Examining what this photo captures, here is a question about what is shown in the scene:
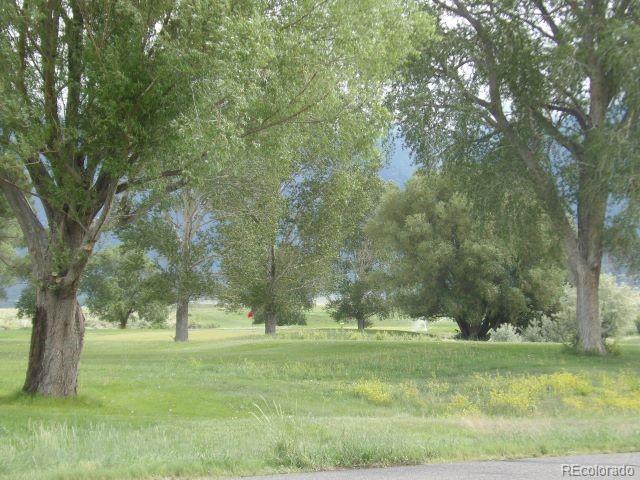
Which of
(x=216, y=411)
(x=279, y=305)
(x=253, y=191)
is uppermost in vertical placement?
(x=253, y=191)

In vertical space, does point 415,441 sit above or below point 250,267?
below

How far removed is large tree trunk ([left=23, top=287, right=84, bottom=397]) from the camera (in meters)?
13.5

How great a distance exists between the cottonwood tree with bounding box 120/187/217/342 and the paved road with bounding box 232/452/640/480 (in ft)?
93.3

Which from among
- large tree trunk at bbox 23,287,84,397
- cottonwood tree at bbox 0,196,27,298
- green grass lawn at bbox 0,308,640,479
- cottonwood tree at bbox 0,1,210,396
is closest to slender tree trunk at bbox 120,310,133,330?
cottonwood tree at bbox 0,196,27,298

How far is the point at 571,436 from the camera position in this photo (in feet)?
27.1

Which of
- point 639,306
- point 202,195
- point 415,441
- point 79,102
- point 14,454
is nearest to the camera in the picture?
point 14,454

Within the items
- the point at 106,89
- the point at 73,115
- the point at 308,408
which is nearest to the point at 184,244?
the point at 308,408

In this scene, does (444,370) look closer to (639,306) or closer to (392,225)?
(392,225)

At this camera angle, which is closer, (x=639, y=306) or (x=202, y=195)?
(x=202, y=195)

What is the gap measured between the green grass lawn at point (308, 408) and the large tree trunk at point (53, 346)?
386 millimetres

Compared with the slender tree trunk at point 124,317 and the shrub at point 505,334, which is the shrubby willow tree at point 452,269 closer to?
the shrub at point 505,334

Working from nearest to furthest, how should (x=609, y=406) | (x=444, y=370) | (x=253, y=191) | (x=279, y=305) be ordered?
(x=609, y=406), (x=444, y=370), (x=253, y=191), (x=279, y=305)

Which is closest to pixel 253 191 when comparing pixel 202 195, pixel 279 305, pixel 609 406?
pixel 202 195

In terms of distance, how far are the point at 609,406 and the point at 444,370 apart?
6.23m
